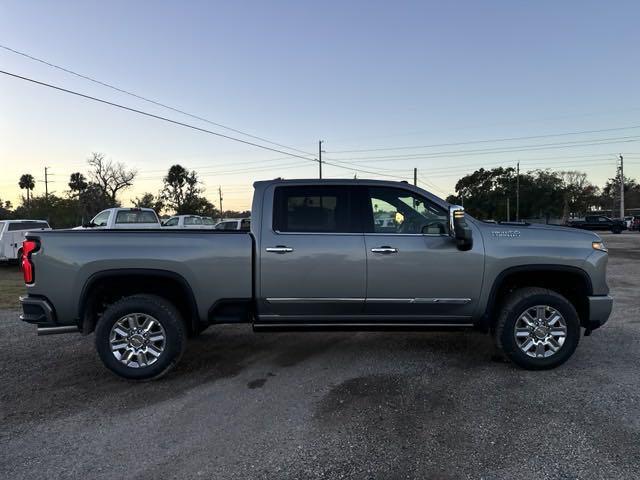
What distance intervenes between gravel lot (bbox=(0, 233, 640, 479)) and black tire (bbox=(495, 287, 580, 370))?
0.43ft

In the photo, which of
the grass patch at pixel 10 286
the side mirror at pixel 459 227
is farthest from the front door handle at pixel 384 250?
the grass patch at pixel 10 286

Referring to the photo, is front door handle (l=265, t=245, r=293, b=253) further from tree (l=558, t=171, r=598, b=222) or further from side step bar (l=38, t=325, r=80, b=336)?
tree (l=558, t=171, r=598, b=222)

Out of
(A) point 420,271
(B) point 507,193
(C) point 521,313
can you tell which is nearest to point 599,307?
(C) point 521,313

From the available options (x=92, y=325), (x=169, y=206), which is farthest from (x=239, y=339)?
(x=169, y=206)

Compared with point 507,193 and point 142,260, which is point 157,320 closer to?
point 142,260

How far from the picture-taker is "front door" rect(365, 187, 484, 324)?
13.9 feet

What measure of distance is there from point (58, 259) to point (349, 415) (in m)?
3.10

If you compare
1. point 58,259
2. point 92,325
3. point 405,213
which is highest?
point 405,213

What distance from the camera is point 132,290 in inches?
173

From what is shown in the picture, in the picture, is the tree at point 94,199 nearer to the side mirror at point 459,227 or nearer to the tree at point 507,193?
the tree at point 507,193

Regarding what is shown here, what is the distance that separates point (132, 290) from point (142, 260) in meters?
0.51

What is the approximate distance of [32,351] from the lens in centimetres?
521

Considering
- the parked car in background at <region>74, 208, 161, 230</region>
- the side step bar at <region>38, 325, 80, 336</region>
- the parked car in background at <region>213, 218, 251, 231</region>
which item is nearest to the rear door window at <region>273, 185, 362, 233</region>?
the parked car in background at <region>213, 218, 251, 231</region>

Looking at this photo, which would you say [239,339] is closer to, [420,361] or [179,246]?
[179,246]
